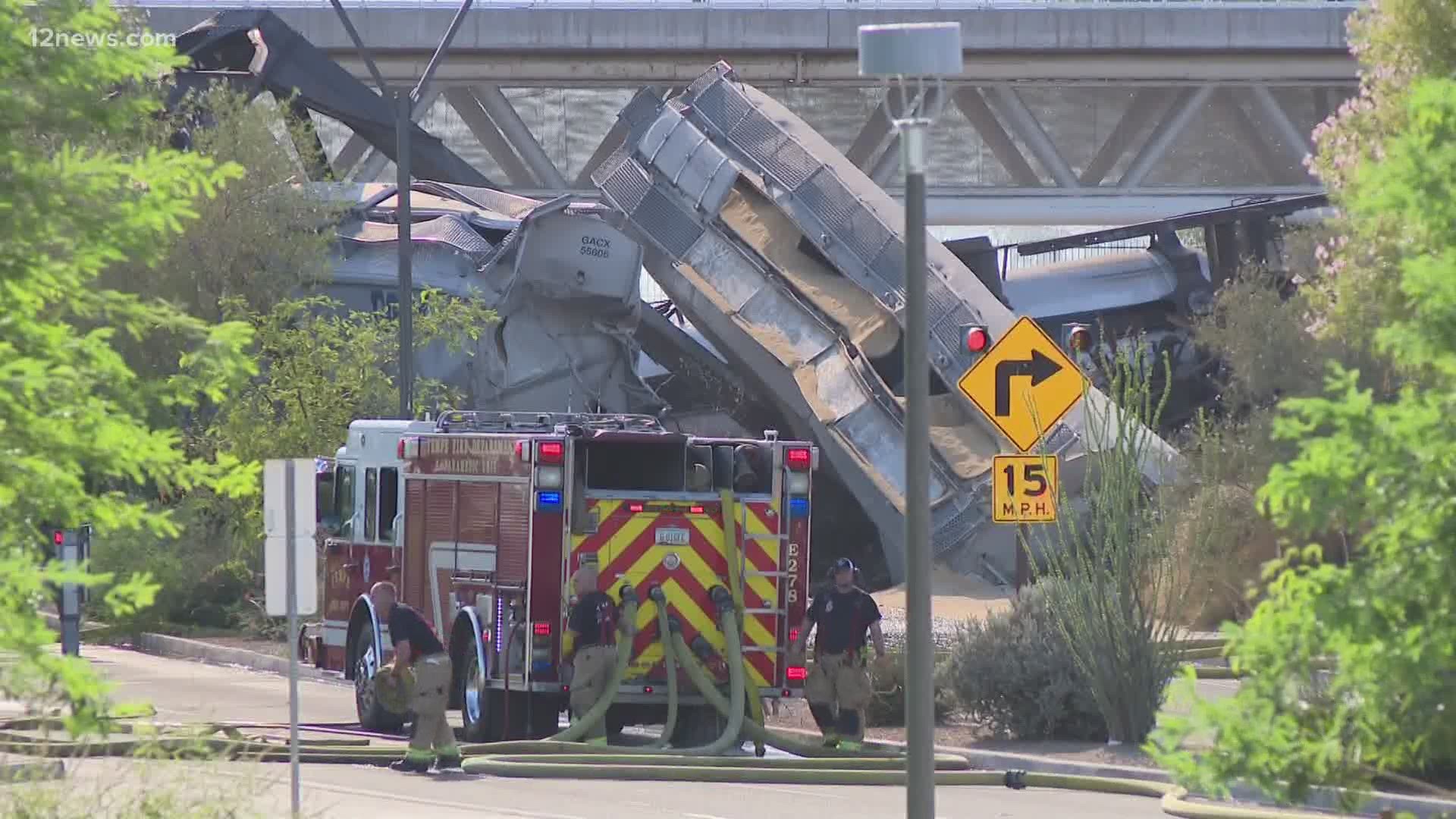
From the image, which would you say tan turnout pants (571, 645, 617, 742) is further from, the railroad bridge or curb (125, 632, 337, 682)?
the railroad bridge

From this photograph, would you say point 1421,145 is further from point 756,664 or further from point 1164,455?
point 1164,455

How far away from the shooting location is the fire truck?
18031 millimetres

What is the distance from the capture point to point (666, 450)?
18844mm

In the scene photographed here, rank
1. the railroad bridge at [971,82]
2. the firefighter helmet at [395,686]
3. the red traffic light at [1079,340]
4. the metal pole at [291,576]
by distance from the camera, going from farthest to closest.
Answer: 1. the railroad bridge at [971,82]
2. the red traffic light at [1079,340]
3. the firefighter helmet at [395,686]
4. the metal pole at [291,576]

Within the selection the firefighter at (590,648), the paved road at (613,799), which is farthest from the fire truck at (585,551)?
the paved road at (613,799)

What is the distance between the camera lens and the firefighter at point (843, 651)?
18.1 metres

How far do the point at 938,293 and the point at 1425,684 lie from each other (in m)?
25.4

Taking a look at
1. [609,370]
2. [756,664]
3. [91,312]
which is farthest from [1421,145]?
[609,370]

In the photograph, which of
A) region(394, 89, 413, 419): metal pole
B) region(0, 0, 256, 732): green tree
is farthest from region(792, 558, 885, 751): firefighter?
region(394, 89, 413, 419): metal pole

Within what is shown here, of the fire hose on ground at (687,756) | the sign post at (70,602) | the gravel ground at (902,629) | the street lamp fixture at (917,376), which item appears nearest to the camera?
the street lamp fixture at (917,376)

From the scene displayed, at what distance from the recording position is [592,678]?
17641mm

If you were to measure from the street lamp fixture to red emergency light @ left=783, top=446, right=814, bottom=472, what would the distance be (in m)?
9.14

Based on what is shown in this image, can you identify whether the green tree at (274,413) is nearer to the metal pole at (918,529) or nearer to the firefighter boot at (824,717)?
the firefighter boot at (824,717)

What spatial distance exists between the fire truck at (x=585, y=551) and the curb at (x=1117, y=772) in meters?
1.57
